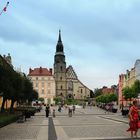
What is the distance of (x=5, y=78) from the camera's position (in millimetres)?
49188

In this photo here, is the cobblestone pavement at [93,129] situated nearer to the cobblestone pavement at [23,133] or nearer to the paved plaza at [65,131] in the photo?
the paved plaza at [65,131]

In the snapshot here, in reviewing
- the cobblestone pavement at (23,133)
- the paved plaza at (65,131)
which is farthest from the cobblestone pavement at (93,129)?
the cobblestone pavement at (23,133)

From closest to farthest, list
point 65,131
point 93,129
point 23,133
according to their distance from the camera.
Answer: point 23,133 → point 65,131 → point 93,129

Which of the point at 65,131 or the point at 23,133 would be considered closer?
the point at 23,133

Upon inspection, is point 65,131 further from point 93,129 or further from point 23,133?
point 23,133

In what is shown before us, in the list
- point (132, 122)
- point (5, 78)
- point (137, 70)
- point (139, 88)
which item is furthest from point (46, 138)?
point (137, 70)

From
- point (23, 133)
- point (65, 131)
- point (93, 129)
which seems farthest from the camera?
point (93, 129)

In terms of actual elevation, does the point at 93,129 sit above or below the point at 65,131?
above

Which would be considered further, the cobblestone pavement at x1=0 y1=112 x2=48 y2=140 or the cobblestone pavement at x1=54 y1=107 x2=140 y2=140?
the cobblestone pavement at x1=0 y1=112 x2=48 y2=140

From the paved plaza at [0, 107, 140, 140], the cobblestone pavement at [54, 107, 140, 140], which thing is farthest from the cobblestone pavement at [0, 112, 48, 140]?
the cobblestone pavement at [54, 107, 140, 140]

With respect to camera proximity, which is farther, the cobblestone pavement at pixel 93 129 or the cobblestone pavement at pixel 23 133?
the cobblestone pavement at pixel 23 133

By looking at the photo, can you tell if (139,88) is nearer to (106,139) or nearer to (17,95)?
(17,95)

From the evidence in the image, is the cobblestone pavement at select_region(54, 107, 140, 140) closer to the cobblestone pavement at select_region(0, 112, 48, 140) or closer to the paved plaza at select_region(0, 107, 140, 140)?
the paved plaza at select_region(0, 107, 140, 140)

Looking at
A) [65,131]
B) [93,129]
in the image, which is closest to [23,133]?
[65,131]
